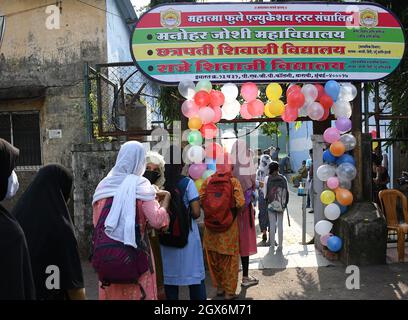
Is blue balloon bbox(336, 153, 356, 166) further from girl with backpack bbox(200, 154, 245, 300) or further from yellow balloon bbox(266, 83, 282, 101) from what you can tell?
girl with backpack bbox(200, 154, 245, 300)

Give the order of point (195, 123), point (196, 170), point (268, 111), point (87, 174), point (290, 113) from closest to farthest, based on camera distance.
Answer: point (196, 170)
point (195, 123)
point (290, 113)
point (268, 111)
point (87, 174)

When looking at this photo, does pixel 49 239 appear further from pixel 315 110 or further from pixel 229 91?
pixel 315 110

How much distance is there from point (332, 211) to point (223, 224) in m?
2.09

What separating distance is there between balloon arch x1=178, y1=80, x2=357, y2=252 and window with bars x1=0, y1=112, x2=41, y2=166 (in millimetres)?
4594

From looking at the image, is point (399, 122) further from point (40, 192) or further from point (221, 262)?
point (40, 192)

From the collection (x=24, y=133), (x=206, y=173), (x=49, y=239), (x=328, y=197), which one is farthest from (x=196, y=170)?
(x=24, y=133)

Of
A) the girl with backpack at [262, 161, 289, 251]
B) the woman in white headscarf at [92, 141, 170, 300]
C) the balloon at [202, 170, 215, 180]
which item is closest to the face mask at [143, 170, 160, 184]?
the woman in white headscarf at [92, 141, 170, 300]

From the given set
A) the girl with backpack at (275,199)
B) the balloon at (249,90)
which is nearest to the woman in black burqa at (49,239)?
the balloon at (249,90)

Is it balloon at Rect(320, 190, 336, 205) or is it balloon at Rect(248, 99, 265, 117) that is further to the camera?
balloon at Rect(320, 190, 336, 205)

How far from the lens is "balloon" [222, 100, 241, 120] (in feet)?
18.7

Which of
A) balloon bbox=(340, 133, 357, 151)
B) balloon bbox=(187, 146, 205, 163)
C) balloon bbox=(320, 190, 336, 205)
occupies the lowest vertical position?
balloon bbox=(320, 190, 336, 205)

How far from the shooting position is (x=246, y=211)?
5.57 metres

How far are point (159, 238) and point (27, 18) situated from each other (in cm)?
696

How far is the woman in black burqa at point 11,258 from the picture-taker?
208 cm
